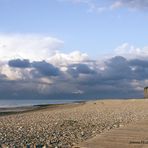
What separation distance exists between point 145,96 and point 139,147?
272ft

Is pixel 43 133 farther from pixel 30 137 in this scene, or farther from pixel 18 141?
pixel 18 141

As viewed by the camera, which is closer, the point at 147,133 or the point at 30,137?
the point at 147,133

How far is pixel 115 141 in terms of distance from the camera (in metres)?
13.8

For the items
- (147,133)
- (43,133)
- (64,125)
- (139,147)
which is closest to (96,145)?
(139,147)

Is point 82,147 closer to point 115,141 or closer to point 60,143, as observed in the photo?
point 115,141

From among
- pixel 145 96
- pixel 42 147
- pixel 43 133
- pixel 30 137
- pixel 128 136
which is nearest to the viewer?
pixel 42 147

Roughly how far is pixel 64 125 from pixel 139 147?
35.0 ft

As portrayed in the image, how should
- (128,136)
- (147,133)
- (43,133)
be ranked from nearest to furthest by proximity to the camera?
1. (128,136)
2. (147,133)
3. (43,133)

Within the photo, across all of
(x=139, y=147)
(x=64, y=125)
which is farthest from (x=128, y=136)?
(x=64, y=125)

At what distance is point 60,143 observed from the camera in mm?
15227

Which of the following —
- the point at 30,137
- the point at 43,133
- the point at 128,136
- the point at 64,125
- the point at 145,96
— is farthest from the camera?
the point at 145,96

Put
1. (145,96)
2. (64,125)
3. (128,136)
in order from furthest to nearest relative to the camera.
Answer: (145,96) < (64,125) < (128,136)

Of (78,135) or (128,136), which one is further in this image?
(78,135)

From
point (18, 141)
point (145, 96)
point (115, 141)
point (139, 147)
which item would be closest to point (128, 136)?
point (115, 141)
